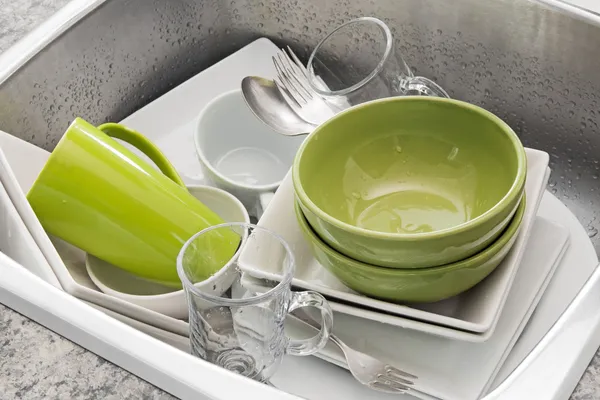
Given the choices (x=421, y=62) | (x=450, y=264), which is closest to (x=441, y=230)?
(x=450, y=264)

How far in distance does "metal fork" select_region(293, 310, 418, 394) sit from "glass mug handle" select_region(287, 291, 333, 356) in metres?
0.03

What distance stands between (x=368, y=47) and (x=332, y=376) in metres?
0.45

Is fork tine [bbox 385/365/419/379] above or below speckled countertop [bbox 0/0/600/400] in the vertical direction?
below

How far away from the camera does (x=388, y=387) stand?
Answer: 2.11 feet

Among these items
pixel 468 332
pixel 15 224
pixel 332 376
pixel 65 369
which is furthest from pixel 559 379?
pixel 15 224

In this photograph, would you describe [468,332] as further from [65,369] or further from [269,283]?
[65,369]

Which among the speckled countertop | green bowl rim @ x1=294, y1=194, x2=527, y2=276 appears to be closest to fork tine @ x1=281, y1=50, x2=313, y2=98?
green bowl rim @ x1=294, y1=194, x2=527, y2=276

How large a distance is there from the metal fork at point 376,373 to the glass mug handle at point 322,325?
0.03 metres

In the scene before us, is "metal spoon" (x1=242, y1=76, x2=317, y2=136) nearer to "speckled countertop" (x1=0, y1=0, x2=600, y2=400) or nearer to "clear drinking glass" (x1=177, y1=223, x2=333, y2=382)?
"clear drinking glass" (x1=177, y1=223, x2=333, y2=382)

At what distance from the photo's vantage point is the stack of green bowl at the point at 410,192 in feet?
2.08

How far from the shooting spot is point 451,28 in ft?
3.12

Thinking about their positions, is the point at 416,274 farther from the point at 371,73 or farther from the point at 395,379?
the point at 371,73

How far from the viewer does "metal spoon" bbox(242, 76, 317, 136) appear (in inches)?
35.2

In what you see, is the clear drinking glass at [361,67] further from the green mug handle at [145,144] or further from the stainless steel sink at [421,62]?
the green mug handle at [145,144]
